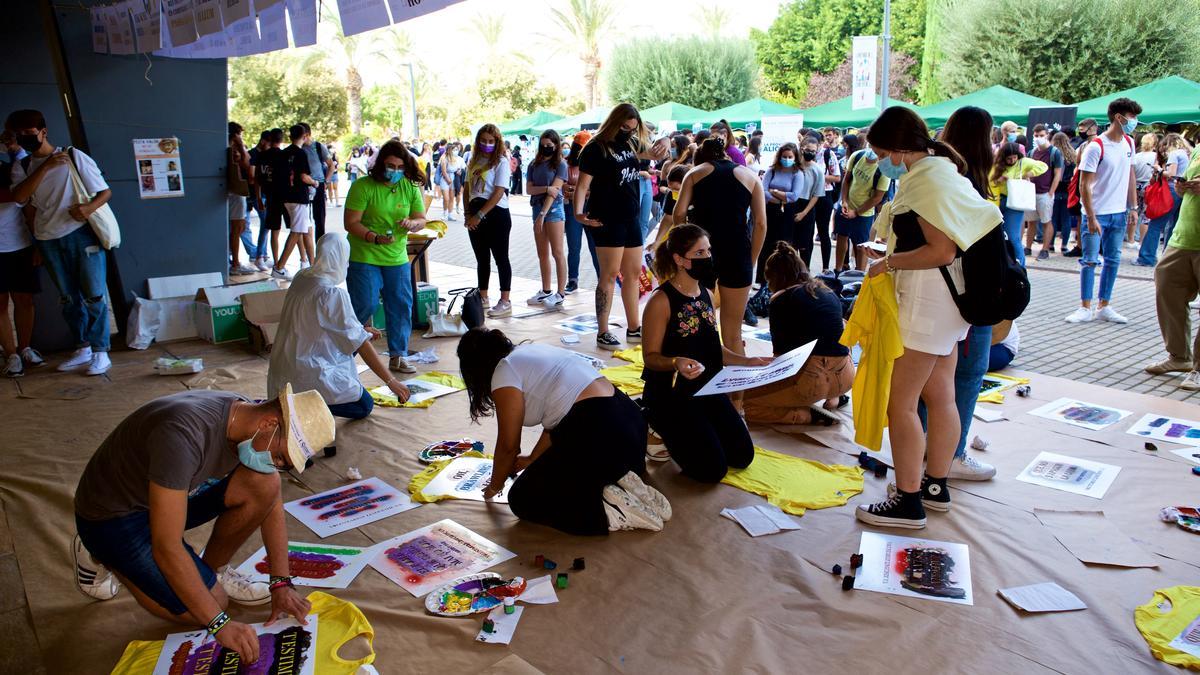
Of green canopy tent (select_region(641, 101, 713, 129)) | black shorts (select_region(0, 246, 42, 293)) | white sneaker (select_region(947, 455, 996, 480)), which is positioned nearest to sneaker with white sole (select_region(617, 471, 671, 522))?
white sneaker (select_region(947, 455, 996, 480))

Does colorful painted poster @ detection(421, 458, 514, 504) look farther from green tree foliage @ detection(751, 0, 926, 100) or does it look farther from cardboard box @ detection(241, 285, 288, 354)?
green tree foliage @ detection(751, 0, 926, 100)

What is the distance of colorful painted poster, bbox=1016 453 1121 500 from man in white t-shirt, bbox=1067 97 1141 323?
3285 mm

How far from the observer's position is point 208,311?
6656mm

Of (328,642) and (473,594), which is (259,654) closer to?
(328,642)

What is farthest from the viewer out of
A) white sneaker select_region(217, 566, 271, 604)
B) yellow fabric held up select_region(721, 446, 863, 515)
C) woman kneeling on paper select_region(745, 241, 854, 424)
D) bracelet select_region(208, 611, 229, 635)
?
woman kneeling on paper select_region(745, 241, 854, 424)

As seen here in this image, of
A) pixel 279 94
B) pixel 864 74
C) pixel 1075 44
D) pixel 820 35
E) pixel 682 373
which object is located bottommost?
pixel 682 373

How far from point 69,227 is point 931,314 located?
5.52 m

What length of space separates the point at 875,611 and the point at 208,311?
5.77m

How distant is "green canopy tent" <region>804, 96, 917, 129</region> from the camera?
623 inches

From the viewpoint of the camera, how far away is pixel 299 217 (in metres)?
9.59

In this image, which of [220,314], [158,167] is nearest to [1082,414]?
[220,314]

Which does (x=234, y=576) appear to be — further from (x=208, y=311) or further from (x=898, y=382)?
(x=208, y=311)

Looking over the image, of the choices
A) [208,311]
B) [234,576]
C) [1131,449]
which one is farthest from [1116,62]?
[234,576]

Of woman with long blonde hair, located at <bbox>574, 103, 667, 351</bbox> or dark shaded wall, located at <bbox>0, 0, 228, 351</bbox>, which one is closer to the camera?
woman with long blonde hair, located at <bbox>574, 103, 667, 351</bbox>
